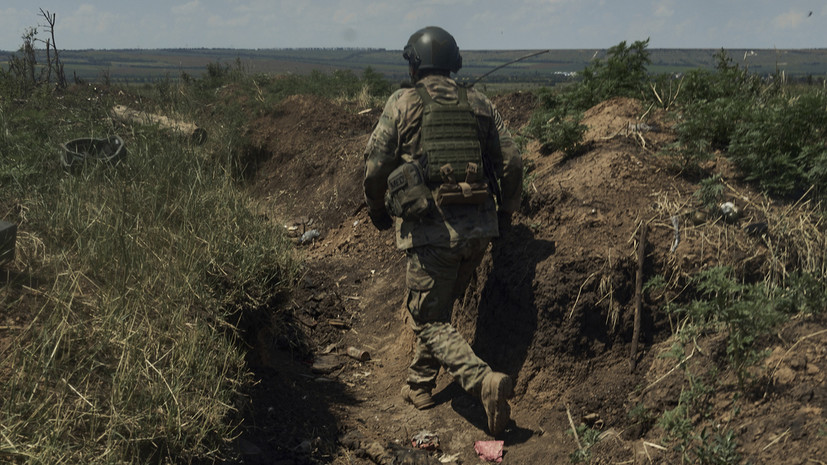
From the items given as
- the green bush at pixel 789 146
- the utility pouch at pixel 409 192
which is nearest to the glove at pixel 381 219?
the utility pouch at pixel 409 192

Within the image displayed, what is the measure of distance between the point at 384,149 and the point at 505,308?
1271 mm

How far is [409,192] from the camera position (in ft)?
12.3

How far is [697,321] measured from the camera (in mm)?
3439

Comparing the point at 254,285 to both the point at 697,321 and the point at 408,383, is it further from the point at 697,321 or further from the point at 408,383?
the point at 697,321

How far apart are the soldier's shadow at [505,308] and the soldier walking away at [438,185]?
0.25m

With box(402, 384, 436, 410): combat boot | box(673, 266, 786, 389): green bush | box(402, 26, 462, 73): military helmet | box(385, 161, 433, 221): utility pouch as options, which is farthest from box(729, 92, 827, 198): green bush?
box(402, 384, 436, 410): combat boot

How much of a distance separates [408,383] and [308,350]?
1.13 meters

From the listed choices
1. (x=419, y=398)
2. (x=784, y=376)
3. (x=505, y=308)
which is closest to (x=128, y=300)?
(x=419, y=398)

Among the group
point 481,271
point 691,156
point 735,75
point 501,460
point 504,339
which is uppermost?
point 735,75

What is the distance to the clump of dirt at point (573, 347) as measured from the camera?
2.95 meters

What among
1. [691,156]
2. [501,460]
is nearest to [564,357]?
[501,460]

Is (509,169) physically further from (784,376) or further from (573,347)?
(784,376)

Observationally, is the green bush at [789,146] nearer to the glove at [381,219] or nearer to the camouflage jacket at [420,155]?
the camouflage jacket at [420,155]

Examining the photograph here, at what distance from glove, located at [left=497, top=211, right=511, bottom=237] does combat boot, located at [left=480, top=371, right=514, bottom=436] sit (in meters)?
1.19
